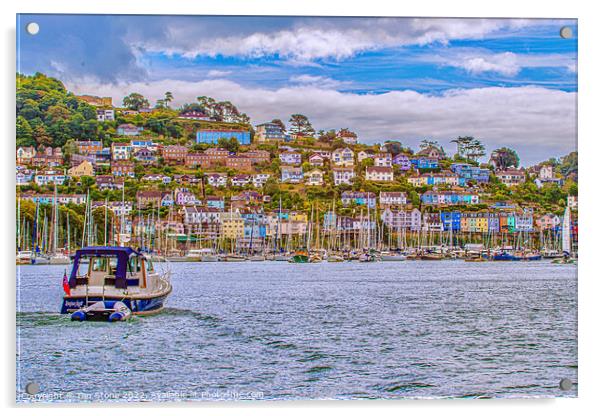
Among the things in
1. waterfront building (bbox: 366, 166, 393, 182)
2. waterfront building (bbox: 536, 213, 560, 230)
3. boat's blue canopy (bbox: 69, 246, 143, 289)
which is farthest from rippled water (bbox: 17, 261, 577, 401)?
waterfront building (bbox: 366, 166, 393, 182)

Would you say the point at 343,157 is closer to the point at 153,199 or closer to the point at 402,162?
the point at 402,162

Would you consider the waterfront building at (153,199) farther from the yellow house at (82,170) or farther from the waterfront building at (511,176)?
the waterfront building at (511,176)

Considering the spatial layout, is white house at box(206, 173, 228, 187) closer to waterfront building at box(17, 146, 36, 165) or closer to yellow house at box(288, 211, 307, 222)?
yellow house at box(288, 211, 307, 222)

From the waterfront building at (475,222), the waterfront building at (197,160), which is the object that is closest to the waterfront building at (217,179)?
A: the waterfront building at (197,160)

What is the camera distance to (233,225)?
2092 centimetres

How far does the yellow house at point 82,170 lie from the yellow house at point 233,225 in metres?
5.99

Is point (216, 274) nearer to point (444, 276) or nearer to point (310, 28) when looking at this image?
point (444, 276)

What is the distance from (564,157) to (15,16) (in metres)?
6.70

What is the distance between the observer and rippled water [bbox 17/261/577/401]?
9.84 meters

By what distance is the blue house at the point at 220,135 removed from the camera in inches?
555

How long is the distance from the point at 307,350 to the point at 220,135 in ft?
14.2

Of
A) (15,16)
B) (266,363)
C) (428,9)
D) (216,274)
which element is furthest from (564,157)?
(216,274)

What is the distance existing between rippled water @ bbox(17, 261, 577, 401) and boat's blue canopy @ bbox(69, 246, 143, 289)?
0.64 metres

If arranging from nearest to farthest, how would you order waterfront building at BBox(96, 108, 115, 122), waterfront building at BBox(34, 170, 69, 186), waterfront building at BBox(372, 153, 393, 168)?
waterfront building at BBox(34, 170, 69, 186) → waterfront building at BBox(96, 108, 115, 122) → waterfront building at BBox(372, 153, 393, 168)
